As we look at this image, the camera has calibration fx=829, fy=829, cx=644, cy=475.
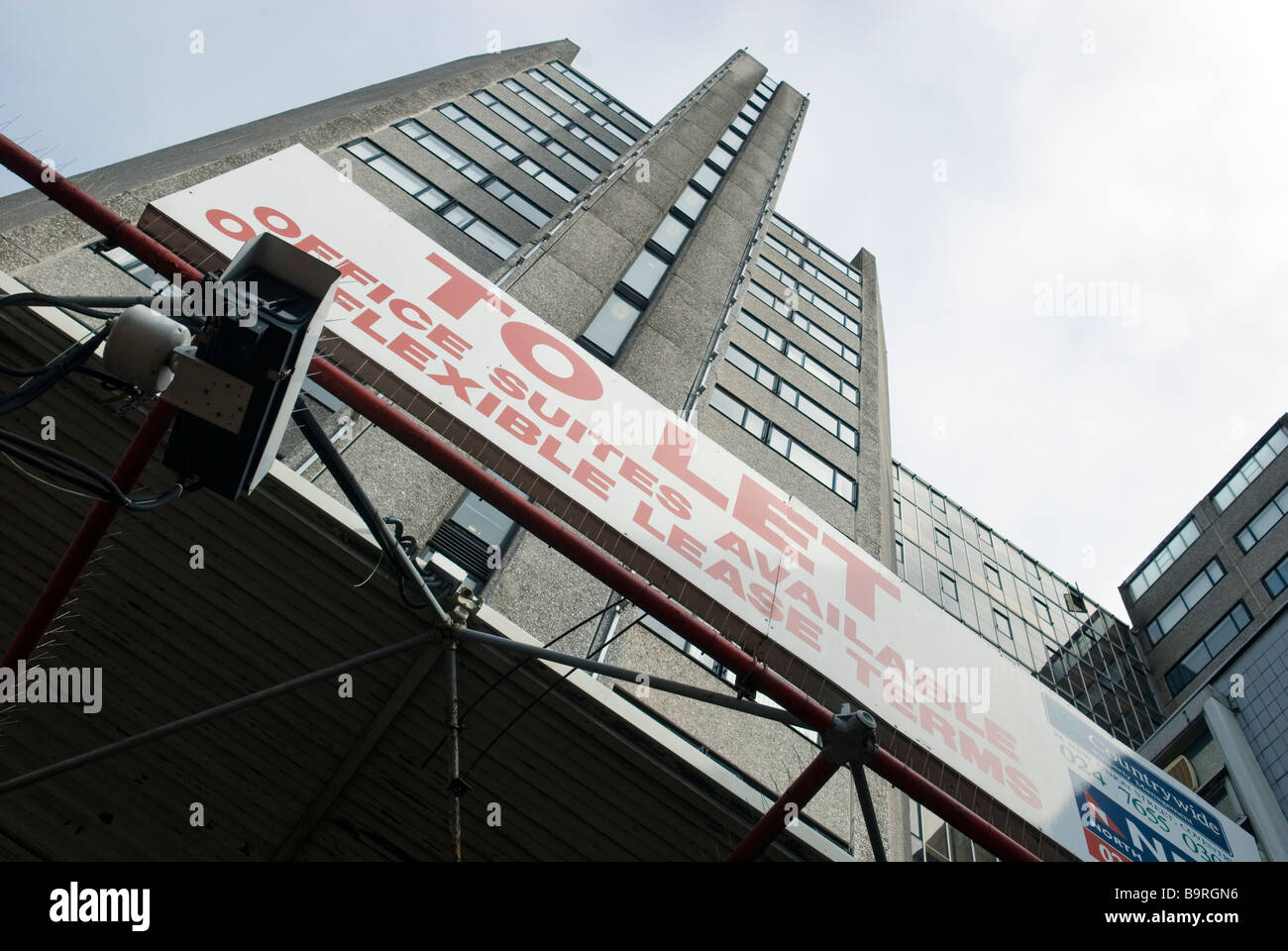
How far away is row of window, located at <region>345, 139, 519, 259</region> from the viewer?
1911cm

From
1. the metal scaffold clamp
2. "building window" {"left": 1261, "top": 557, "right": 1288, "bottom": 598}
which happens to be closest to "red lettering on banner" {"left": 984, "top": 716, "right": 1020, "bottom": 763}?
the metal scaffold clamp

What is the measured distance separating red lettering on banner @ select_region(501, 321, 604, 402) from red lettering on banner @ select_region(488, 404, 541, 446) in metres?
0.68

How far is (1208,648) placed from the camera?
36156 mm

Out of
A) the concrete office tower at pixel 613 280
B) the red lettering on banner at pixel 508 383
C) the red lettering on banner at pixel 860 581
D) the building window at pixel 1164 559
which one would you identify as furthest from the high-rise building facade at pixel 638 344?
the building window at pixel 1164 559

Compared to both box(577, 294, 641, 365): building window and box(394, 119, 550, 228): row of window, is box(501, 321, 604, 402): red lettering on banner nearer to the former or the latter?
box(577, 294, 641, 365): building window

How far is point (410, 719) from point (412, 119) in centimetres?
1959

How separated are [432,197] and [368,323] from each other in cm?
1418

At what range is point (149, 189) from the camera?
13094 mm

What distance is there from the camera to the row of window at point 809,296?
29578 millimetres

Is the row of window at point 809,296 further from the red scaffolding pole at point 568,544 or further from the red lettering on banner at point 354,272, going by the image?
the red scaffolding pole at point 568,544

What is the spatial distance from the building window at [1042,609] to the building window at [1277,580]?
8676 mm
